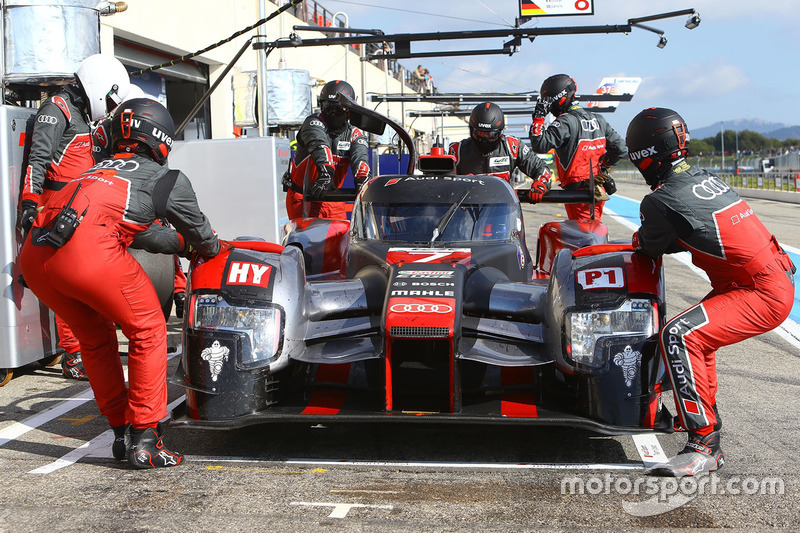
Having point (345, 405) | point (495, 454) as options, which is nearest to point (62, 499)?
point (345, 405)

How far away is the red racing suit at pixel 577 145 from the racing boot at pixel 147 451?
5.11 meters

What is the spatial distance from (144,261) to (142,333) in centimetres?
203

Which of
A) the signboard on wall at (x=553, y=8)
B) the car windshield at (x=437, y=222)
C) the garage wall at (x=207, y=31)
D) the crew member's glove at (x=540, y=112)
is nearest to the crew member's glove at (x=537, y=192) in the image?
the car windshield at (x=437, y=222)

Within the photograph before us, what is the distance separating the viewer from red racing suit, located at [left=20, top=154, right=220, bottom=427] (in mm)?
4219

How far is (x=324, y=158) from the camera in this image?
26.2 feet

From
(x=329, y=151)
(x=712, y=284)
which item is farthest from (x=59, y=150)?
(x=712, y=284)

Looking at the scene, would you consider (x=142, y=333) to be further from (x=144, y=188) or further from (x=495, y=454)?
(x=495, y=454)

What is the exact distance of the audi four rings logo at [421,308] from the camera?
14.3 ft

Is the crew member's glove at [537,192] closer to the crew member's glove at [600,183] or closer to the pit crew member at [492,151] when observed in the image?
the pit crew member at [492,151]

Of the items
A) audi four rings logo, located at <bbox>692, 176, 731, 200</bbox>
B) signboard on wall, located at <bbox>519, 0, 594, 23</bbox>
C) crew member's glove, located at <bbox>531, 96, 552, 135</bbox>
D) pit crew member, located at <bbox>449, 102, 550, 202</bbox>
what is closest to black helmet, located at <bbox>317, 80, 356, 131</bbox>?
pit crew member, located at <bbox>449, 102, 550, 202</bbox>

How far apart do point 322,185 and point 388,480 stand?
395 centimetres

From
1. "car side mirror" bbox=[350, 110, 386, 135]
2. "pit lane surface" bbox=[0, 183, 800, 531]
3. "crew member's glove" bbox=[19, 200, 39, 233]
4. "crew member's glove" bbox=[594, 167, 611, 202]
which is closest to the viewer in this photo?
"pit lane surface" bbox=[0, 183, 800, 531]
